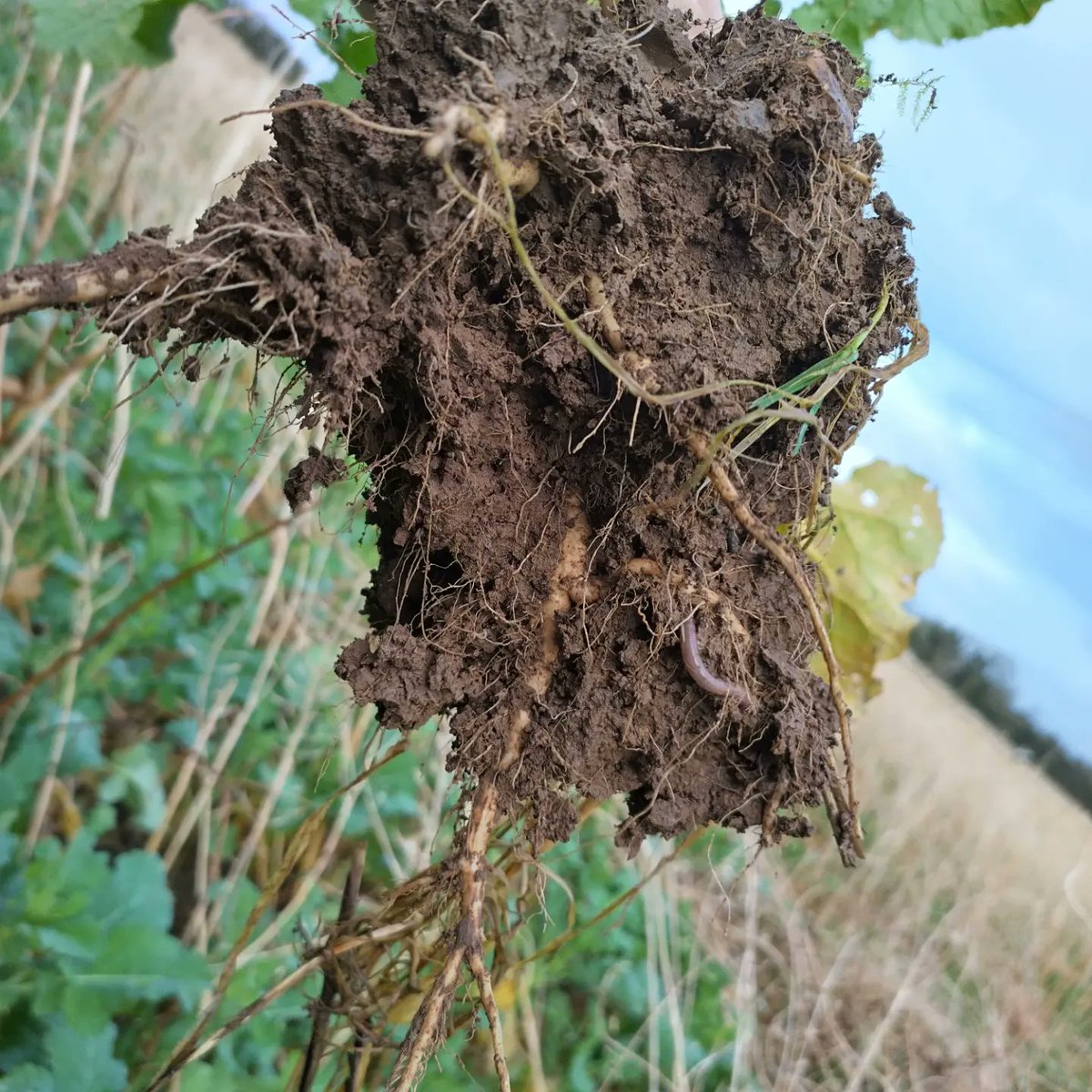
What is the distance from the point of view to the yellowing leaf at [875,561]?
1201 mm

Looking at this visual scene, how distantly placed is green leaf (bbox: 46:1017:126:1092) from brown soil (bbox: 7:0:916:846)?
62cm

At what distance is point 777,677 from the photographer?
0.75 meters

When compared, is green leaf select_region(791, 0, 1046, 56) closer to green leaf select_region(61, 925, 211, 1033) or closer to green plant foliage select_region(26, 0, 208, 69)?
green plant foliage select_region(26, 0, 208, 69)

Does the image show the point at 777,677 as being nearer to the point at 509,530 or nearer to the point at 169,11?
the point at 509,530

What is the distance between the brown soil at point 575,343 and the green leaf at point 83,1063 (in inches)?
24.3

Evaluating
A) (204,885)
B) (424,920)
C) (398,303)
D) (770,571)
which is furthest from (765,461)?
(204,885)

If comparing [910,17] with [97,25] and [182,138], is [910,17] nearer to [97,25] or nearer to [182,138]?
[97,25]

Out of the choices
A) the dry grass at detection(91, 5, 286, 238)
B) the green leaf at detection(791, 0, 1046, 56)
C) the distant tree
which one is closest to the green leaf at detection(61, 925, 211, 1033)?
the green leaf at detection(791, 0, 1046, 56)

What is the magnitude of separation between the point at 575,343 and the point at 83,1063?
0.96 m

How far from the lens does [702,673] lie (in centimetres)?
73

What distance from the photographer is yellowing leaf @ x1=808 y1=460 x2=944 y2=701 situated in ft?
3.94

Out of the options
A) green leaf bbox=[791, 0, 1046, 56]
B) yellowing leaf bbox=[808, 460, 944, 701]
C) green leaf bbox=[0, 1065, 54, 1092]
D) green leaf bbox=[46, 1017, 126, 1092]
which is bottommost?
green leaf bbox=[0, 1065, 54, 1092]

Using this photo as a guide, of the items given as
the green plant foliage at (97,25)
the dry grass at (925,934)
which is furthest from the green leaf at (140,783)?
the dry grass at (925,934)

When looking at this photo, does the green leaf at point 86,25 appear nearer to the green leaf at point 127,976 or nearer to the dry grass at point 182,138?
the dry grass at point 182,138
